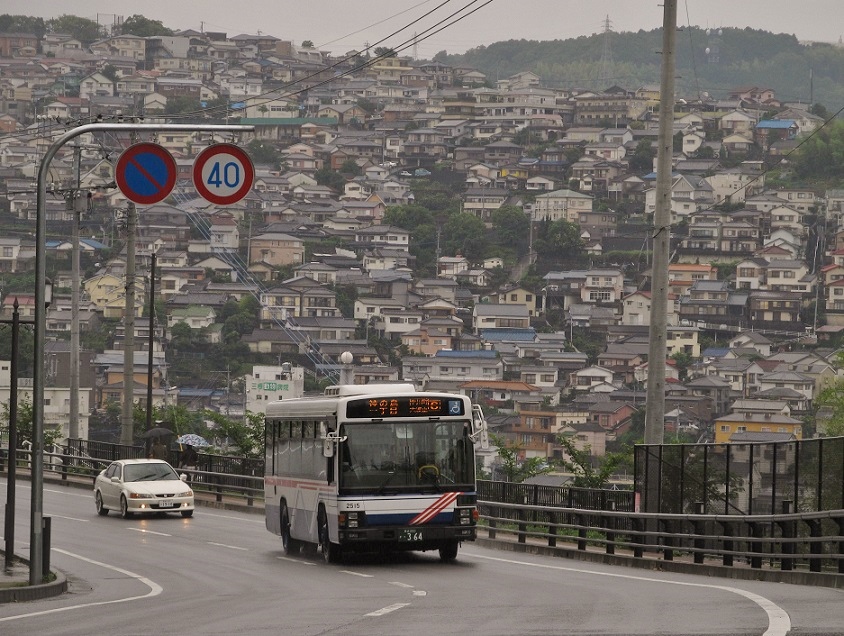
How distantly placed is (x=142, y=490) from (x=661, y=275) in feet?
46.2

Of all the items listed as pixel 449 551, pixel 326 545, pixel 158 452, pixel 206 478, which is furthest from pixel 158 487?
pixel 449 551

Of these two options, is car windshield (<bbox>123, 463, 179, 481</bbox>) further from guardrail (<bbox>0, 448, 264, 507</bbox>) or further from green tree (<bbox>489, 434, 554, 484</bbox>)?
green tree (<bbox>489, 434, 554, 484</bbox>)

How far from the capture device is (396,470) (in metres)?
22.5

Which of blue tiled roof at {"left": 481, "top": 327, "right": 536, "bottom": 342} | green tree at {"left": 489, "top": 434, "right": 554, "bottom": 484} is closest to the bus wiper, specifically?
green tree at {"left": 489, "top": 434, "right": 554, "bottom": 484}

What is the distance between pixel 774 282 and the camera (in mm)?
176125

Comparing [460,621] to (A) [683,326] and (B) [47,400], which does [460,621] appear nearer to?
(B) [47,400]

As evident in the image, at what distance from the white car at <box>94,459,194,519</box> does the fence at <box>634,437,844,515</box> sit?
13372mm

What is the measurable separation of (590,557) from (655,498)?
176 centimetres

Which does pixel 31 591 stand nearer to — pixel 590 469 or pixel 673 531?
pixel 673 531

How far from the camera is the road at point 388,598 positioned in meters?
13.9

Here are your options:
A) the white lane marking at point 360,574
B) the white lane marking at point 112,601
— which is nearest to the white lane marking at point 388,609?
the white lane marking at point 112,601

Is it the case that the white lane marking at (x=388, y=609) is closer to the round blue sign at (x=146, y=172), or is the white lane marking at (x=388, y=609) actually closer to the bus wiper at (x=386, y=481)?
the round blue sign at (x=146, y=172)

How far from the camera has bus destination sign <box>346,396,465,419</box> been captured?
22.7 metres

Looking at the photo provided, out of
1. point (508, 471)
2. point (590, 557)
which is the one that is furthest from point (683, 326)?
point (590, 557)
